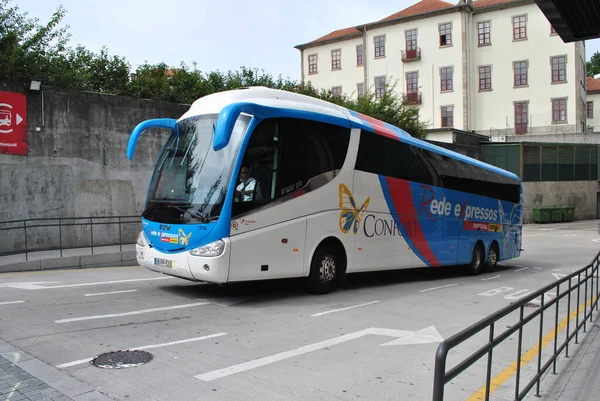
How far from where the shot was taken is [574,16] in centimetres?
891

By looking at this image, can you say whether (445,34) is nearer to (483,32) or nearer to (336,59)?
(483,32)

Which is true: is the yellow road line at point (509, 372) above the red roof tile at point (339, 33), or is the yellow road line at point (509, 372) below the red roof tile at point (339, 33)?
below

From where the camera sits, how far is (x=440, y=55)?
54.8 m

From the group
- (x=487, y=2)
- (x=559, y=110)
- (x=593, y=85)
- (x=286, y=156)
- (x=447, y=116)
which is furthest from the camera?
(x=593, y=85)

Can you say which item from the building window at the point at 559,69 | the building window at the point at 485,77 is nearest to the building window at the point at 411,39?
the building window at the point at 485,77

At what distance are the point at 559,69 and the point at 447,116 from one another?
11.4 metres

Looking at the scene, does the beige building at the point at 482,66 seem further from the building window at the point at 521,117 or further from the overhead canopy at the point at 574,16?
the overhead canopy at the point at 574,16

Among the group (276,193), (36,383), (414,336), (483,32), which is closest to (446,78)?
(483,32)

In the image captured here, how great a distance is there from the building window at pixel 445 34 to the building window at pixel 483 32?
303cm

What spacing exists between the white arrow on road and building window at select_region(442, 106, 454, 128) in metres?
49.5

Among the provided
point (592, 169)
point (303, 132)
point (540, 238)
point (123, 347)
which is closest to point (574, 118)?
point (592, 169)

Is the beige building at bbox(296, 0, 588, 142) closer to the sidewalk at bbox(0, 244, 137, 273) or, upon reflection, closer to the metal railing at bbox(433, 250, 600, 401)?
the sidewalk at bbox(0, 244, 137, 273)

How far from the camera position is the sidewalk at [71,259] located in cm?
1341

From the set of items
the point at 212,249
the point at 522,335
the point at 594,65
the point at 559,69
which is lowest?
the point at 522,335
